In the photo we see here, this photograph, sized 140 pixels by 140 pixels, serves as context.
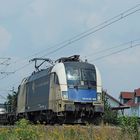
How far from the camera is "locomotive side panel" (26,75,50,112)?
28.0 metres

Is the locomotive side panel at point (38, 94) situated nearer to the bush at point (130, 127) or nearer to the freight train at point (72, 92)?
the freight train at point (72, 92)

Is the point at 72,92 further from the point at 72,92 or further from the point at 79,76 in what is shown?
the point at 79,76

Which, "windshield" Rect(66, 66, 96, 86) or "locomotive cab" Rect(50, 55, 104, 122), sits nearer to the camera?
"locomotive cab" Rect(50, 55, 104, 122)

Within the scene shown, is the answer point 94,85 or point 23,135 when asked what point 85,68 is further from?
point 23,135

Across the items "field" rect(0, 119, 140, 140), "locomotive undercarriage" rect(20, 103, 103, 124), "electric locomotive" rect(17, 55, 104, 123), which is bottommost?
"field" rect(0, 119, 140, 140)

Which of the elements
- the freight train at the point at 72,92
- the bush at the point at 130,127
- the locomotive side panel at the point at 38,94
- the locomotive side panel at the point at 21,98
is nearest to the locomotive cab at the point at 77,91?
the freight train at the point at 72,92

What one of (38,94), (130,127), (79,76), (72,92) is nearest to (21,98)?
(38,94)

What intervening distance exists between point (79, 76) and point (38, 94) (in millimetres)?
4366

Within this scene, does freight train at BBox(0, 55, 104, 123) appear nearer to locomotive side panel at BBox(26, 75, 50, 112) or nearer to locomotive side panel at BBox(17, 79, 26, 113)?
locomotive side panel at BBox(26, 75, 50, 112)

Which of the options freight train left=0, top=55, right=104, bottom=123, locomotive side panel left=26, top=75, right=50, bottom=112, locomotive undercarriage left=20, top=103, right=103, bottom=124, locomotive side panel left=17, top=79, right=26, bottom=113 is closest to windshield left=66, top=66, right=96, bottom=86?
freight train left=0, top=55, right=104, bottom=123

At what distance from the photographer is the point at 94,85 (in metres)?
26.4

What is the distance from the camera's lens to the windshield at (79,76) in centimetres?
2612

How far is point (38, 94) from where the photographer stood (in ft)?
97.7

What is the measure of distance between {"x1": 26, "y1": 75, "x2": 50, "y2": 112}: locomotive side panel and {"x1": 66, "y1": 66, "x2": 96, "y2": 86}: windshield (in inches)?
78.1
